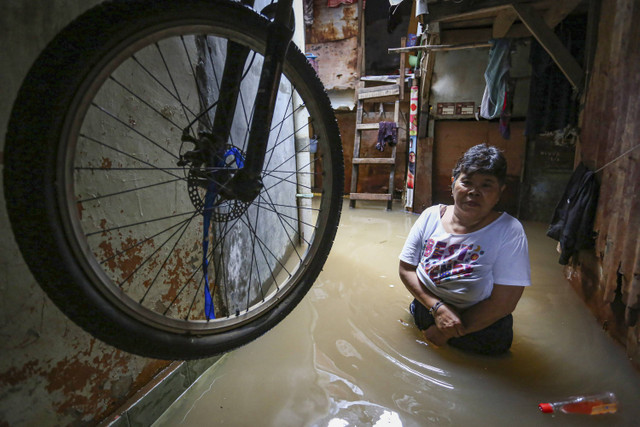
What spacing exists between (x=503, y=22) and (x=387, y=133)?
2571mm

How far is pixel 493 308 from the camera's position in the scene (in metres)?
1.46

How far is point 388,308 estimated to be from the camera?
6.82 feet

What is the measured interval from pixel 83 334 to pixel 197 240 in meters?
0.52

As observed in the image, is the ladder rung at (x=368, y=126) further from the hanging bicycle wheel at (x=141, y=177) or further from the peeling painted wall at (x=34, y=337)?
the peeling painted wall at (x=34, y=337)

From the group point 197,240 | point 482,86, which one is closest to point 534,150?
point 482,86

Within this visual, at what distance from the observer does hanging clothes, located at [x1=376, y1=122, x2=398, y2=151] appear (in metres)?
5.83

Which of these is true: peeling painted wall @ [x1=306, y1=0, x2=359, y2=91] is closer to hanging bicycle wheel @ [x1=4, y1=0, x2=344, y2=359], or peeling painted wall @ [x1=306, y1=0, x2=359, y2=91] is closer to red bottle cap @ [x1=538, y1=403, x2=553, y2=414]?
hanging bicycle wheel @ [x1=4, y1=0, x2=344, y2=359]

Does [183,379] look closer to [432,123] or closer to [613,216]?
[613,216]

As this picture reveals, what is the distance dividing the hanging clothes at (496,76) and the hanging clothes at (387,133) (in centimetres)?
170

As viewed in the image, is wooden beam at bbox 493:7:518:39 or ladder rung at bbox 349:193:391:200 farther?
ladder rung at bbox 349:193:391:200

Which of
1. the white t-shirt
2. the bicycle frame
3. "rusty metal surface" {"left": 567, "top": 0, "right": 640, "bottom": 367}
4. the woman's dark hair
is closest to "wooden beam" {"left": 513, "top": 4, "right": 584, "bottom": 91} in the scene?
"rusty metal surface" {"left": 567, "top": 0, "right": 640, "bottom": 367}

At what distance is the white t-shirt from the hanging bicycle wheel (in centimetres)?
74

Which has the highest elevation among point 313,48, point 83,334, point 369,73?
point 313,48

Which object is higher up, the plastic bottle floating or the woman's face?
the woman's face
